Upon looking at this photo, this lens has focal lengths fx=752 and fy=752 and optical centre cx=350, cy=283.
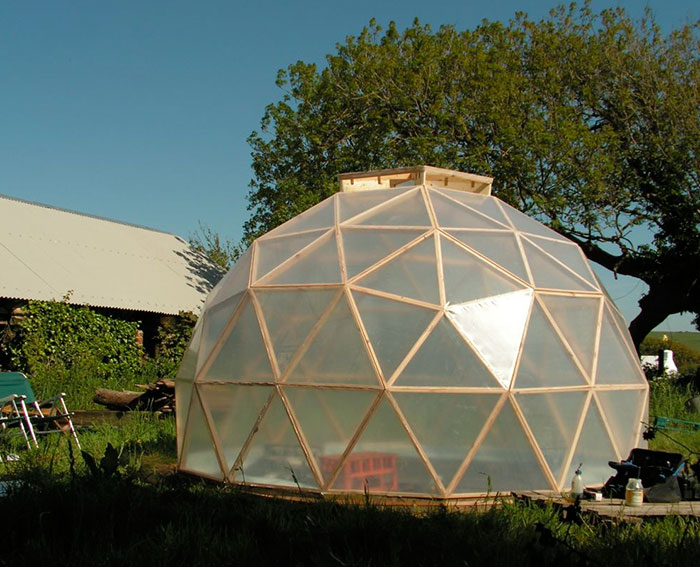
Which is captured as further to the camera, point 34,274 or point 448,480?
point 34,274

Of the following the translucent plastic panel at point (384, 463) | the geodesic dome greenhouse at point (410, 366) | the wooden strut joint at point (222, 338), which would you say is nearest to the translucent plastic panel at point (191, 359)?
the geodesic dome greenhouse at point (410, 366)

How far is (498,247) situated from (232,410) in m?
3.43

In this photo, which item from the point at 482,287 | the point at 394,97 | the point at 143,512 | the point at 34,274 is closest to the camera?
the point at 143,512

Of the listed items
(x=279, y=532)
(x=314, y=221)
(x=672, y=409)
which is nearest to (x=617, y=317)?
(x=314, y=221)

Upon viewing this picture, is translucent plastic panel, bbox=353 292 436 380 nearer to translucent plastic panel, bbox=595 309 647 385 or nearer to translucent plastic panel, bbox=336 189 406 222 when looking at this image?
translucent plastic panel, bbox=336 189 406 222

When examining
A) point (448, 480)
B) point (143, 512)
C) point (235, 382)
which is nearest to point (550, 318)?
point (448, 480)

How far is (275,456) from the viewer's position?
7.52 metres

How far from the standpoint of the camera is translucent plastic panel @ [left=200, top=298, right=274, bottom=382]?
7.85 m

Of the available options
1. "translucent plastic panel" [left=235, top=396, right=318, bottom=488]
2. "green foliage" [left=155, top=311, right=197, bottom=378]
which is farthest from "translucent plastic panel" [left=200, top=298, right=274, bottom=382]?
"green foliage" [left=155, top=311, right=197, bottom=378]

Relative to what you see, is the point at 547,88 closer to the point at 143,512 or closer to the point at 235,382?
the point at 235,382

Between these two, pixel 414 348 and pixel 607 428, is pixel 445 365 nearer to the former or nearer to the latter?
pixel 414 348

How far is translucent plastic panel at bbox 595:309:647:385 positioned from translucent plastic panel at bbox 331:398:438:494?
91.2 inches

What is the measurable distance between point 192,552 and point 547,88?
1802 cm

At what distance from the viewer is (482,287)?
786cm
